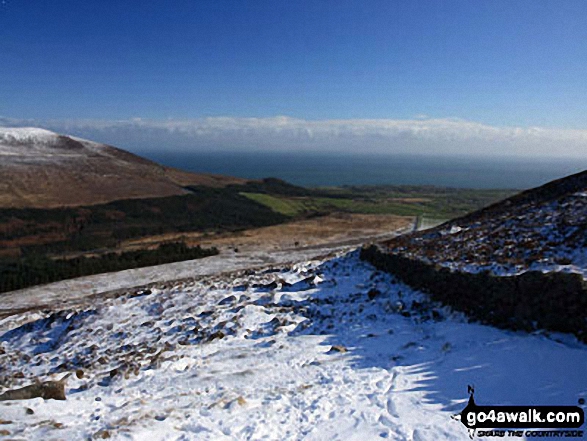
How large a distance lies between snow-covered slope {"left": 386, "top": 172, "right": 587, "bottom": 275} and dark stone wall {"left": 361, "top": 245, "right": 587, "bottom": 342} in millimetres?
561

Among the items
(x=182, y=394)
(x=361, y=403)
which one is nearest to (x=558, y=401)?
(x=361, y=403)

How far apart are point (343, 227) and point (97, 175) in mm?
53938

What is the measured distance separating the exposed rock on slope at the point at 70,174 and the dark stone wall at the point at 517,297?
213ft

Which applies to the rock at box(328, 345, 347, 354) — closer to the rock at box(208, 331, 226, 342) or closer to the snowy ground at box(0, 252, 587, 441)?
the snowy ground at box(0, 252, 587, 441)

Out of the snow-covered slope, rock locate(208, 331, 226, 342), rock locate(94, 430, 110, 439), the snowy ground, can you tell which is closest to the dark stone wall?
the snowy ground

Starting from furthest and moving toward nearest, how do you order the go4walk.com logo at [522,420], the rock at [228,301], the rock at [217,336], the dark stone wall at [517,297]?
the rock at [228,301] → the rock at [217,336] → the dark stone wall at [517,297] → the go4walk.com logo at [522,420]

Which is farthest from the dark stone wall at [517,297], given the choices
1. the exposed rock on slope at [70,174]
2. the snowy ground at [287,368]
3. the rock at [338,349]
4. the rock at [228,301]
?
the exposed rock on slope at [70,174]

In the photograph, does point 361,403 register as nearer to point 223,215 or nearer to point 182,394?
point 182,394

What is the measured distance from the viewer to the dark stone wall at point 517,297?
8.20 meters

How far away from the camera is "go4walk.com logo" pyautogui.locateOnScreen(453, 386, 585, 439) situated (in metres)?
5.81

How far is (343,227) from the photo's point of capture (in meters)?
58.2

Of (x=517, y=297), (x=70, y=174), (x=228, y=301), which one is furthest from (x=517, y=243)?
(x=70, y=174)

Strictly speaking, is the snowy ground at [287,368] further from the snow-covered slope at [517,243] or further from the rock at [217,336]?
the snow-covered slope at [517,243]

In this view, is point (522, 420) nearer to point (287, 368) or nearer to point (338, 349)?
point (338, 349)
